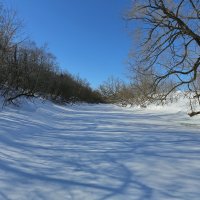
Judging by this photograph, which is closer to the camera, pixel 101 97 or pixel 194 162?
pixel 194 162

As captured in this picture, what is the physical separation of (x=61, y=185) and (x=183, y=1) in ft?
39.9

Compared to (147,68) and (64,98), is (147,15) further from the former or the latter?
(64,98)

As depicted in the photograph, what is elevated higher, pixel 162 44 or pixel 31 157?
pixel 162 44

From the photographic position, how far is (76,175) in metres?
5.71

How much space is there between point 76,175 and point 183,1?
38.1ft

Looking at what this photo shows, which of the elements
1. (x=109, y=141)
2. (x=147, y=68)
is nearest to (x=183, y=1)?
(x=147, y=68)

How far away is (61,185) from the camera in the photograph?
5113 millimetres

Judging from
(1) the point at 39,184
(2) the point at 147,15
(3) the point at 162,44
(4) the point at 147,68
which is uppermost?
(2) the point at 147,15

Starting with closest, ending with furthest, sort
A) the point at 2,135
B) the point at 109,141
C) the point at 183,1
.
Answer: the point at 2,135 → the point at 109,141 → the point at 183,1

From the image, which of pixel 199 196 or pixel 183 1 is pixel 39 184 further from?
pixel 183 1

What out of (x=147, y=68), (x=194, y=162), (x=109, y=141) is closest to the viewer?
(x=194, y=162)

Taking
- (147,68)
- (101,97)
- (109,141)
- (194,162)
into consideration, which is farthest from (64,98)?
(101,97)

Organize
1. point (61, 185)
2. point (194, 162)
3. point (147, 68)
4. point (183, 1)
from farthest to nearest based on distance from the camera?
point (147, 68), point (183, 1), point (194, 162), point (61, 185)

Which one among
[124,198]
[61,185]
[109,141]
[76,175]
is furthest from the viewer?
[109,141]
